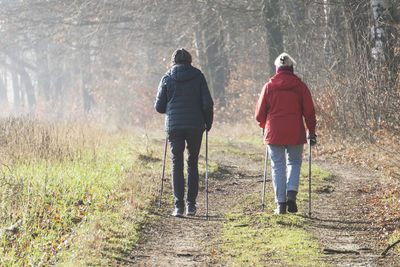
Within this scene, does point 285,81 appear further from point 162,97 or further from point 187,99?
point 162,97

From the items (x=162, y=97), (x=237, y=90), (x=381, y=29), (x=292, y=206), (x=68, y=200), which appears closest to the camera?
(x=292, y=206)

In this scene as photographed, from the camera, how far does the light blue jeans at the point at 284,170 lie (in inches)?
282

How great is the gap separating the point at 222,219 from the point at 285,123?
58.3 inches

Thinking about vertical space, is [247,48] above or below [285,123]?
above

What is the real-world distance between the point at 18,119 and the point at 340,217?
8.24 m

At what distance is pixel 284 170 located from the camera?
7246mm

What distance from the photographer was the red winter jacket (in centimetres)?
709

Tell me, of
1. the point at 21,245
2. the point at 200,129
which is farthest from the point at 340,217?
the point at 21,245

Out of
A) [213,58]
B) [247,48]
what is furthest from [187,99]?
[247,48]

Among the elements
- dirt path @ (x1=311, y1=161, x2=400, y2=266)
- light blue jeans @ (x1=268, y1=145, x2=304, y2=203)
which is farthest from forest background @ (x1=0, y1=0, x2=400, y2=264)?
light blue jeans @ (x1=268, y1=145, x2=304, y2=203)

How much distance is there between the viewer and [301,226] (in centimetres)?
664

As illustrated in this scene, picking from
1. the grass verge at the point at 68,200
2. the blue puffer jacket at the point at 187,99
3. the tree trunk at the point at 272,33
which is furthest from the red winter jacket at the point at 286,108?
the tree trunk at the point at 272,33

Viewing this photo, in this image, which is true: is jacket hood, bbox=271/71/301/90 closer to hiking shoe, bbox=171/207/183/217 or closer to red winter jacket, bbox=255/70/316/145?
red winter jacket, bbox=255/70/316/145

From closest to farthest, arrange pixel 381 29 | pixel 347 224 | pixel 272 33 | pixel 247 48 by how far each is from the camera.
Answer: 1. pixel 347 224
2. pixel 381 29
3. pixel 272 33
4. pixel 247 48
